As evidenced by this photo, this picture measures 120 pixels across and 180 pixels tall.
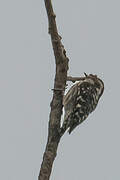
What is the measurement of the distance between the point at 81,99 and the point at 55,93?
340 centimetres

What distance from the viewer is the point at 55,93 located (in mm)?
6535

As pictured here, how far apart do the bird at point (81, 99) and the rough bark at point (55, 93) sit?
7.59 ft

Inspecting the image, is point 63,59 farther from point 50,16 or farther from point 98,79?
point 98,79

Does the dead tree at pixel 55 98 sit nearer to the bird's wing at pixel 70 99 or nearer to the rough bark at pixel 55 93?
the rough bark at pixel 55 93

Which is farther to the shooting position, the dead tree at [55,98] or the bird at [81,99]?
the bird at [81,99]

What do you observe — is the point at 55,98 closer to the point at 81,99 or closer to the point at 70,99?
the point at 70,99

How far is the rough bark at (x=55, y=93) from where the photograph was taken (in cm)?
597

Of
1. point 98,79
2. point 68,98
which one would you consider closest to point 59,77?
point 68,98

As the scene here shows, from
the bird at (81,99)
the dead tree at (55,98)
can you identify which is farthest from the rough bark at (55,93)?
the bird at (81,99)

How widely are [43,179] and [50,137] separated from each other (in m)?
0.79

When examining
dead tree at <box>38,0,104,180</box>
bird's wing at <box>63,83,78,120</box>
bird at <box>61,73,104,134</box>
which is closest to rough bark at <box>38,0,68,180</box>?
dead tree at <box>38,0,104,180</box>

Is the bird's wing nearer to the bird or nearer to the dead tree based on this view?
the bird

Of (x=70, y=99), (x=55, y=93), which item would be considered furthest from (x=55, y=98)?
(x=70, y=99)

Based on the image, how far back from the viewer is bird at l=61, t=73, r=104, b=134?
9.38m
